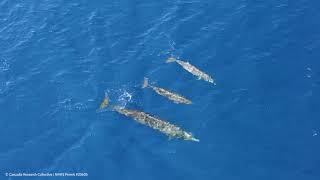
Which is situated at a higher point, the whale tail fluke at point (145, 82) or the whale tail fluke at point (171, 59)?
the whale tail fluke at point (171, 59)

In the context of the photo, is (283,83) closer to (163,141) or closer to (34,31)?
(163,141)

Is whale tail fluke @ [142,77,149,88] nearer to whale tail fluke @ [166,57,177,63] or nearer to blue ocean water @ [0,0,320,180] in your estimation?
blue ocean water @ [0,0,320,180]

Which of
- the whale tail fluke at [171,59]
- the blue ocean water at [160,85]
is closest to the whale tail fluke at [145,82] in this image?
the blue ocean water at [160,85]

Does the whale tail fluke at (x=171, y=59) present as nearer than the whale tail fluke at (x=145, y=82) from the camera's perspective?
No

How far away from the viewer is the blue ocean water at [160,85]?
6919 cm

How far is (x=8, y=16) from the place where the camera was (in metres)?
91.1

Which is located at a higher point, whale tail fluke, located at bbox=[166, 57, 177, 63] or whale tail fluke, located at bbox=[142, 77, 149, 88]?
whale tail fluke, located at bbox=[166, 57, 177, 63]

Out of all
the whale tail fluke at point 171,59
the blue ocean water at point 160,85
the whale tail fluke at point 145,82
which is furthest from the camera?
the whale tail fluke at point 171,59

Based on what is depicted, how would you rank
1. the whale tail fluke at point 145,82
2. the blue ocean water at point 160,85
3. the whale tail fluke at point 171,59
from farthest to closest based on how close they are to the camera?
the whale tail fluke at point 171,59, the whale tail fluke at point 145,82, the blue ocean water at point 160,85

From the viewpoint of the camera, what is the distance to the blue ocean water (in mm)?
69188

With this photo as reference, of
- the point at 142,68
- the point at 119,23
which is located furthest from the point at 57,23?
the point at 142,68

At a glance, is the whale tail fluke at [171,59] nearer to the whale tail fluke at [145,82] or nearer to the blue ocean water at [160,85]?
the blue ocean water at [160,85]

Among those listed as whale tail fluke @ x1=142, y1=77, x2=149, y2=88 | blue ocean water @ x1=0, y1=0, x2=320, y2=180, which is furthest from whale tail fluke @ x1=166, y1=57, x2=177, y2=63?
whale tail fluke @ x1=142, y1=77, x2=149, y2=88

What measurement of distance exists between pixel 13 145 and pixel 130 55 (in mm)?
22121
